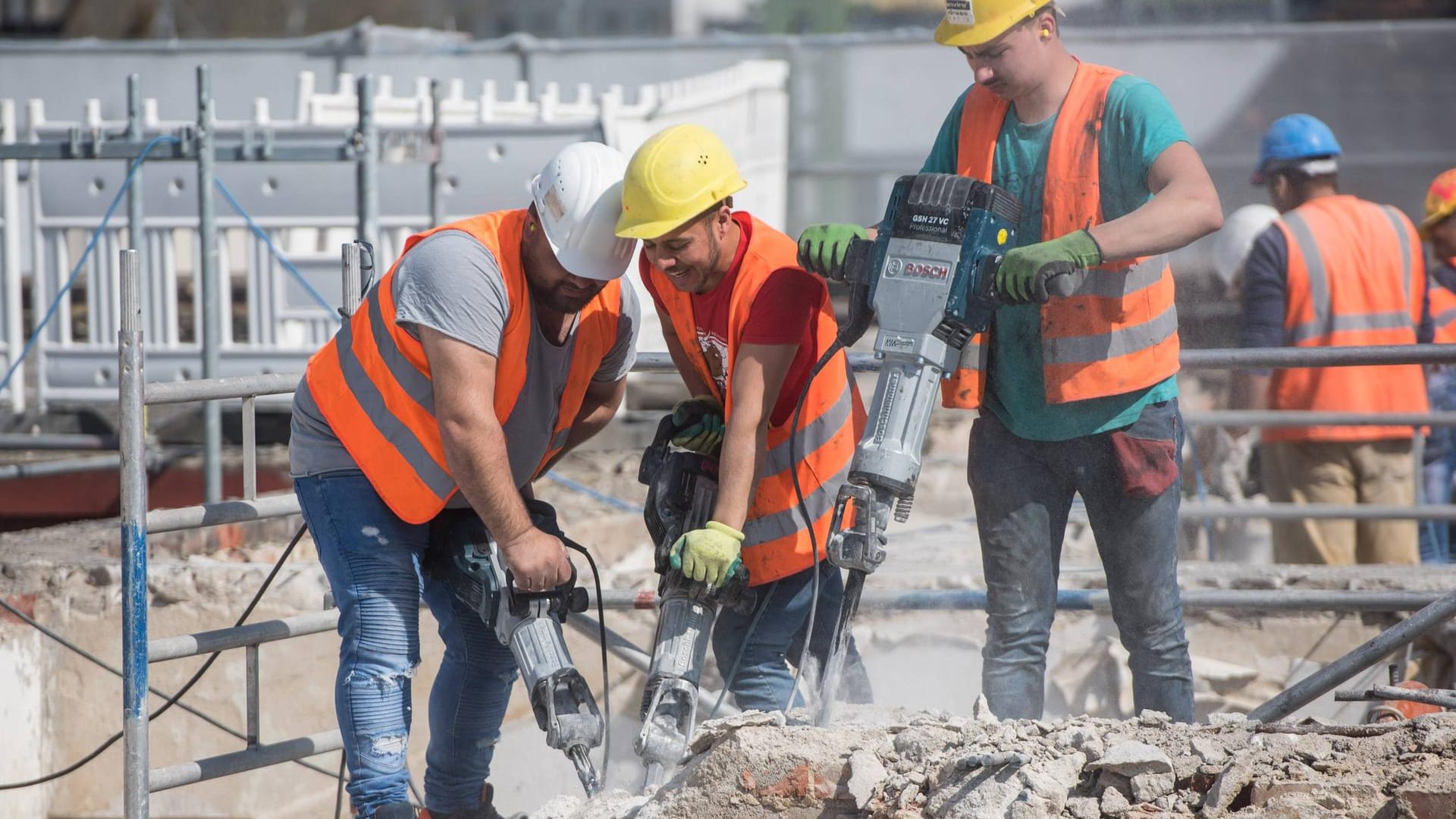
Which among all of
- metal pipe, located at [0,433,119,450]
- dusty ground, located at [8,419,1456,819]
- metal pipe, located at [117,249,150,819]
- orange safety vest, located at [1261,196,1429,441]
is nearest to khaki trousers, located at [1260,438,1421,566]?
dusty ground, located at [8,419,1456,819]

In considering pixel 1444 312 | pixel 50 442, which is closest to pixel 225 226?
pixel 50 442

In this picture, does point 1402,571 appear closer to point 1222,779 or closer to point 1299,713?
point 1299,713

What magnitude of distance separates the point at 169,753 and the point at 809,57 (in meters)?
7.50

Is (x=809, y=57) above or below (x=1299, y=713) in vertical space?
above

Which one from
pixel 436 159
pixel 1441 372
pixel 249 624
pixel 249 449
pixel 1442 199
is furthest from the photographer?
pixel 436 159

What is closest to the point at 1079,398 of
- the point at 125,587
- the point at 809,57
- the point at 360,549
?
the point at 360,549

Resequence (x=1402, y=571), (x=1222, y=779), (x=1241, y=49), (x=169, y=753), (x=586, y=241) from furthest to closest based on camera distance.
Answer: (x=1241, y=49) → (x=169, y=753) → (x=1402, y=571) → (x=586, y=241) → (x=1222, y=779)

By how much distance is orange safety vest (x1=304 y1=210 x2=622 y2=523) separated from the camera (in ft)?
9.37

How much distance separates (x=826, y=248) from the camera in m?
2.83

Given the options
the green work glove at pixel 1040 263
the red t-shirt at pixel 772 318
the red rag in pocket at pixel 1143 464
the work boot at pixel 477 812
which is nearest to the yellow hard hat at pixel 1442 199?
the red rag in pocket at pixel 1143 464

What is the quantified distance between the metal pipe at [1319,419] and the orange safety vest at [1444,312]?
974mm

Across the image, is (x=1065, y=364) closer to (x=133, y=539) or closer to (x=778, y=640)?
(x=778, y=640)

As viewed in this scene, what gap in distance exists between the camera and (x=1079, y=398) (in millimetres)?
2861

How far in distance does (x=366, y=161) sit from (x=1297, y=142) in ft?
12.9
